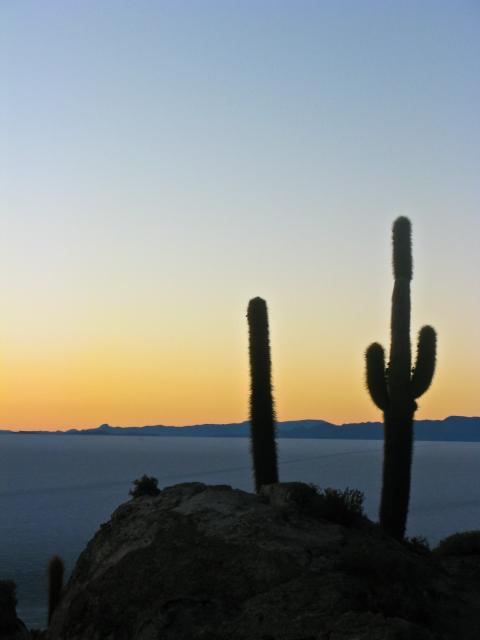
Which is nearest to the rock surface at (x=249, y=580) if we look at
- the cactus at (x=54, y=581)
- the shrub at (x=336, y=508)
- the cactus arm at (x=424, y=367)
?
the shrub at (x=336, y=508)

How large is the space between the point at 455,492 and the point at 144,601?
141 meters

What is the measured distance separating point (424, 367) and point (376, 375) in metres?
1.31

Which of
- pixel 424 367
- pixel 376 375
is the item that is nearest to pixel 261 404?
pixel 376 375

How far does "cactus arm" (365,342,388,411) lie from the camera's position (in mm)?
22250

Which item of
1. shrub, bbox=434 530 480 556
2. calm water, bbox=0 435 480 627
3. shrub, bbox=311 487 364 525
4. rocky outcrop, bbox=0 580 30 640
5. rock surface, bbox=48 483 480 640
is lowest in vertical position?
calm water, bbox=0 435 480 627

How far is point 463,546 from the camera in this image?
1958cm

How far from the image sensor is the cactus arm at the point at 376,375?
22.2 meters

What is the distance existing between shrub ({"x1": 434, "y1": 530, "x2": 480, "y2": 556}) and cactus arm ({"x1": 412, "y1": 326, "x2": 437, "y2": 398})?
161 inches

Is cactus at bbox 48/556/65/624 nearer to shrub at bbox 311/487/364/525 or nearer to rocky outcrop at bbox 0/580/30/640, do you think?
rocky outcrop at bbox 0/580/30/640

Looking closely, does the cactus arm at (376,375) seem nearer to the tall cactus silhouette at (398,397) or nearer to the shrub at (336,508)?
the tall cactus silhouette at (398,397)

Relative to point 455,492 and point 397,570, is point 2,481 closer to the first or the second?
point 455,492

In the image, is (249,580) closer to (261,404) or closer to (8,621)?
(261,404)

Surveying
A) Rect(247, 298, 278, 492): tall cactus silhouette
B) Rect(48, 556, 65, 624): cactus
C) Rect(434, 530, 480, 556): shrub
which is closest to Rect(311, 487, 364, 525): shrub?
Rect(434, 530, 480, 556): shrub

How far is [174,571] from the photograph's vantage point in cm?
1355
